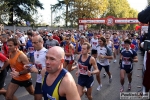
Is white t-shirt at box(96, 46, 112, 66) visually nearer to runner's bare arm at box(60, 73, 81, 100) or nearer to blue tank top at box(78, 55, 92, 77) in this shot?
blue tank top at box(78, 55, 92, 77)

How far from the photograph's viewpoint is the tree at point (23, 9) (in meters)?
41.6

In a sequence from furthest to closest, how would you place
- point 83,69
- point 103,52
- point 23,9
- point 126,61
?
point 23,9
point 103,52
point 126,61
point 83,69

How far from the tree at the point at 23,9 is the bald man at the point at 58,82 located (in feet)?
132

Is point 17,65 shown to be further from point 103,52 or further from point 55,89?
point 103,52

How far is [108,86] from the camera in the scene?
26.6 ft

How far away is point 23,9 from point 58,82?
4251 cm

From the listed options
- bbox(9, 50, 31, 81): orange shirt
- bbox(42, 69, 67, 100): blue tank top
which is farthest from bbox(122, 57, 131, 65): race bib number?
bbox(42, 69, 67, 100): blue tank top

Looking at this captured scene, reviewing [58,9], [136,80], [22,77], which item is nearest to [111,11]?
[58,9]

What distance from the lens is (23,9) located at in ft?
142

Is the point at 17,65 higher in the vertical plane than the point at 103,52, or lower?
higher

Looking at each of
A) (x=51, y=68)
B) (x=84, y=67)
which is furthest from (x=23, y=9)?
(x=51, y=68)

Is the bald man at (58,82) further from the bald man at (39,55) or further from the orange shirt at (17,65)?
the orange shirt at (17,65)

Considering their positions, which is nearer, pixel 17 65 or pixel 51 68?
pixel 51 68

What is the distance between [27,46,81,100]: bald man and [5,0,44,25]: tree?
40.4 meters
